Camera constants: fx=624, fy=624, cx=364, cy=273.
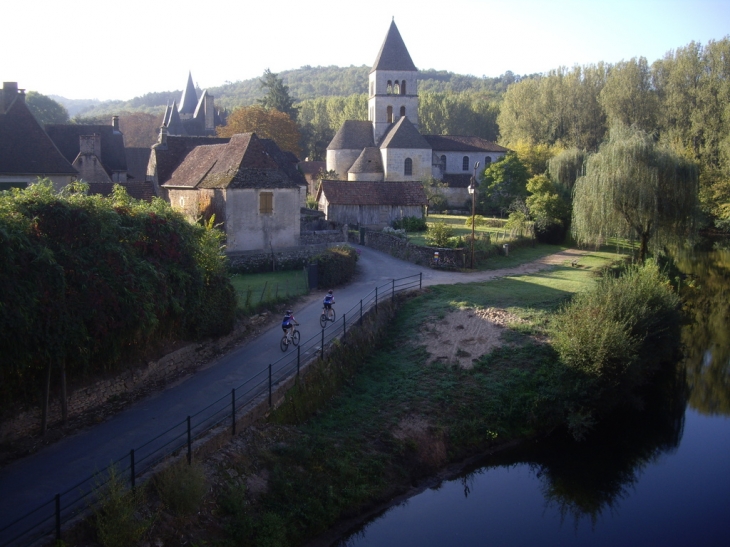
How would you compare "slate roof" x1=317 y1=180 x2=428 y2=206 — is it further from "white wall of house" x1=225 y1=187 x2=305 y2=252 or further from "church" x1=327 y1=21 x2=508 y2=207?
"church" x1=327 y1=21 x2=508 y2=207

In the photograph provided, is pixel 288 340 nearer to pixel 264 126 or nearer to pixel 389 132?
pixel 264 126

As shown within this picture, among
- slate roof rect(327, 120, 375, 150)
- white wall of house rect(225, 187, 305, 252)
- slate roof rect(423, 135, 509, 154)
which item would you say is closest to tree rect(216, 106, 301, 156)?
slate roof rect(327, 120, 375, 150)

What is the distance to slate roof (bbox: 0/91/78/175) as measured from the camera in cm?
2773

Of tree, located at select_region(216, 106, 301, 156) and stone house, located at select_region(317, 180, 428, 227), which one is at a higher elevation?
tree, located at select_region(216, 106, 301, 156)

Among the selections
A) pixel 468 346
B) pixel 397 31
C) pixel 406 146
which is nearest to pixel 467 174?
pixel 406 146

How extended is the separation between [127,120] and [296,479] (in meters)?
82.5

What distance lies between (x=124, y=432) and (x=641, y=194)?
2537 cm

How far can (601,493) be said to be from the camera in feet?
46.6

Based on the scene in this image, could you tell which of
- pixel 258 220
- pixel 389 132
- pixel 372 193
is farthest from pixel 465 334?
pixel 389 132

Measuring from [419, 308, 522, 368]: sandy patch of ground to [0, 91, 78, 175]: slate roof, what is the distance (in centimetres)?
1931

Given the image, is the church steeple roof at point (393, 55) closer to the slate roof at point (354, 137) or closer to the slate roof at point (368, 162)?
the slate roof at point (354, 137)

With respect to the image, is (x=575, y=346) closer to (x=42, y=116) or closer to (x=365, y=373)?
(x=365, y=373)

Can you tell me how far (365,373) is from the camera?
18516 millimetres

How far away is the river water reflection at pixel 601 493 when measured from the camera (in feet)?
41.4
